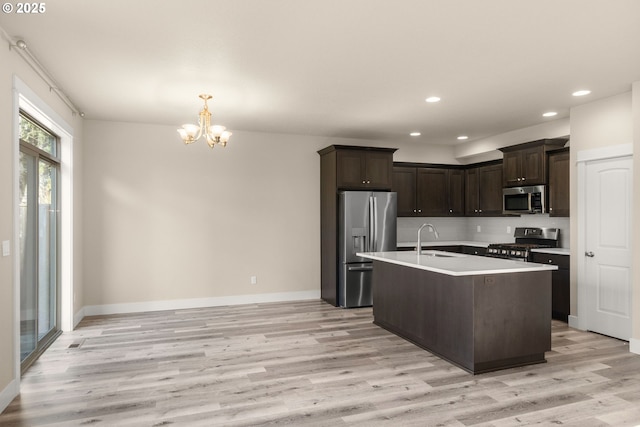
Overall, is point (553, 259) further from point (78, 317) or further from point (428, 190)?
point (78, 317)

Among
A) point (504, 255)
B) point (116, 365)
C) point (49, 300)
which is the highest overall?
point (504, 255)

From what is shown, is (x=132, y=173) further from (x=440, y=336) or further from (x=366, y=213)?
(x=440, y=336)

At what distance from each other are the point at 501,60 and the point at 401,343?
2942 mm

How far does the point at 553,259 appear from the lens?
17.9 ft

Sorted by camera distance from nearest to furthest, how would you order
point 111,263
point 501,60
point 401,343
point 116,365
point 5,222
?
point 5,222 < point 501,60 < point 116,365 < point 401,343 < point 111,263

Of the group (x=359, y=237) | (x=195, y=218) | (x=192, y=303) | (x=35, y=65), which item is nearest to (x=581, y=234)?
(x=359, y=237)

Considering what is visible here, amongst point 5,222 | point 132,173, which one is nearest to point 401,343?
point 5,222

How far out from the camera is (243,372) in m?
3.72

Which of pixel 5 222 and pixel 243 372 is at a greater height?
pixel 5 222

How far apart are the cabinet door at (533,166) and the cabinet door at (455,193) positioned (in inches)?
67.8

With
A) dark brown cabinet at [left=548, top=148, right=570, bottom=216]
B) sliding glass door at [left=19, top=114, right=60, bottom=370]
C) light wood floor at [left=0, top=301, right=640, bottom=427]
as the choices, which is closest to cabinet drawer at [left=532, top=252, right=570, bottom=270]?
dark brown cabinet at [left=548, top=148, right=570, bottom=216]

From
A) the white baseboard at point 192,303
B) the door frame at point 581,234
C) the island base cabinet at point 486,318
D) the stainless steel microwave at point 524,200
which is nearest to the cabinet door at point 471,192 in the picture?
the stainless steel microwave at point 524,200

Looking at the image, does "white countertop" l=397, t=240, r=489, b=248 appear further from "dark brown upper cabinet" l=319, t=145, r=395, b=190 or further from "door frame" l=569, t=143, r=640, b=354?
"door frame" l=569, t=143, r=640, b=354

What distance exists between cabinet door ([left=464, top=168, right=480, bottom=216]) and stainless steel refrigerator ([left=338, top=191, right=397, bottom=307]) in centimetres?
194
